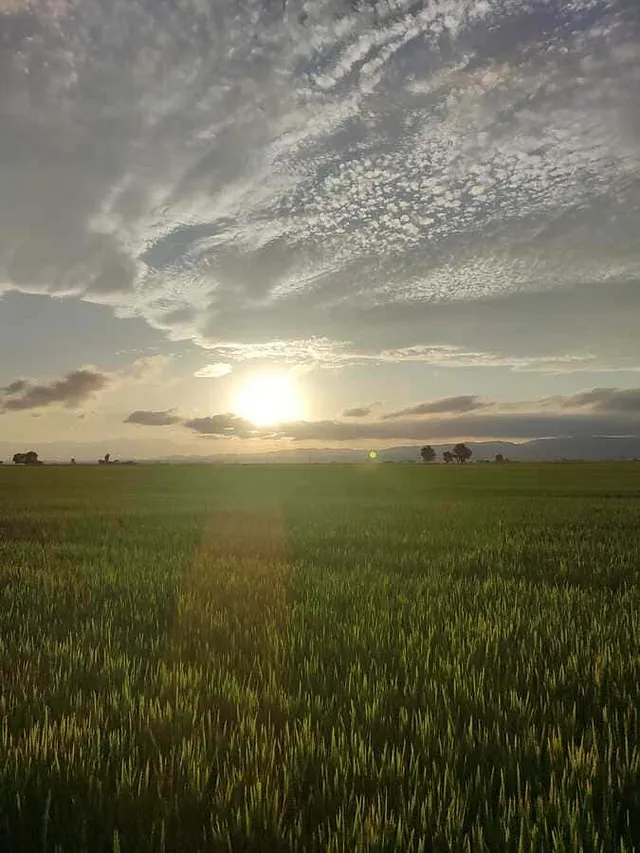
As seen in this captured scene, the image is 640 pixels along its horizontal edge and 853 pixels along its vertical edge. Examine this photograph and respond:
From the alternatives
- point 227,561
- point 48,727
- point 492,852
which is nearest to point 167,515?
point 227,561

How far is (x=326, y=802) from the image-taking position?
9.54 ft

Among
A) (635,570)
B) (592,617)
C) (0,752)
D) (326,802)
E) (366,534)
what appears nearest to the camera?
(326,802)

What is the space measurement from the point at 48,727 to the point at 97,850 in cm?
120

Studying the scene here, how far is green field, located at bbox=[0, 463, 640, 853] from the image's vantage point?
275cm

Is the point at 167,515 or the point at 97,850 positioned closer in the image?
the point at 97,850

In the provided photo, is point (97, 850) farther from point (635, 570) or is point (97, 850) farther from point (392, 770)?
point (635, 570)

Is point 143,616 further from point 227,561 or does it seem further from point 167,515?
point 167,515

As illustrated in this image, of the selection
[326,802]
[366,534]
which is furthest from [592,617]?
[366,534]

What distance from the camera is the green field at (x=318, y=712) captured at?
2748 millimetres

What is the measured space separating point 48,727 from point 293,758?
1.49m

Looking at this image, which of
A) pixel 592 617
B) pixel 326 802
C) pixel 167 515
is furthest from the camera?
pixel 167 515

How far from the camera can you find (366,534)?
50.9 feet

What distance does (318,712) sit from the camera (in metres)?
3.96

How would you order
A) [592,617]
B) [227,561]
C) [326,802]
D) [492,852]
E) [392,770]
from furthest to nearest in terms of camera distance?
[227,561], [592,617], [392,770], [326,802], [492,852]
